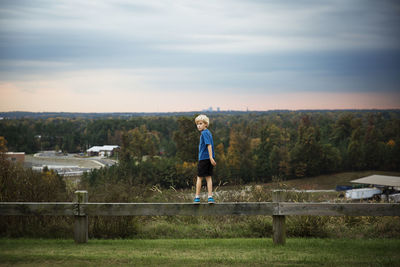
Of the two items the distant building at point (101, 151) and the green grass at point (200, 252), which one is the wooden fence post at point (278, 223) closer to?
the green grass at point (200, 252)

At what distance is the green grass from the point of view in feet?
19.1

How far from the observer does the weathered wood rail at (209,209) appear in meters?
6.35

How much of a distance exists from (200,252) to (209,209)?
0.68 meters

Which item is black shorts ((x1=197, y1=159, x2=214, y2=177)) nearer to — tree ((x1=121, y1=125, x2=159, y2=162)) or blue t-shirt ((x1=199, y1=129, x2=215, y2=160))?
blue t-shirt ((x1=199, y1=129, x2=215, y2=160))

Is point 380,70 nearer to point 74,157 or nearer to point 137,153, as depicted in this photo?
point 137,153

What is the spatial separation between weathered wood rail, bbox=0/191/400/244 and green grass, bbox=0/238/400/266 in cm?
45

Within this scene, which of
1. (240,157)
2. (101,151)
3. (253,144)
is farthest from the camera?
(101,151)

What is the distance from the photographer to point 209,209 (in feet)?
21.8

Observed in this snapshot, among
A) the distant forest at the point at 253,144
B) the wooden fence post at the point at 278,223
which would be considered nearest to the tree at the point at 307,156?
the distant forest at the point at 253,144

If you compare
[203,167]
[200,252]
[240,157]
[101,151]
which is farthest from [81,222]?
[101,151]

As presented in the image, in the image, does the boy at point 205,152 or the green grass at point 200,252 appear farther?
the boy at point 205,152

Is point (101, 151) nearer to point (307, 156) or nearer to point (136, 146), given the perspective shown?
point (136, 146)

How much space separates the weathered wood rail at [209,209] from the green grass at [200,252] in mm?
455

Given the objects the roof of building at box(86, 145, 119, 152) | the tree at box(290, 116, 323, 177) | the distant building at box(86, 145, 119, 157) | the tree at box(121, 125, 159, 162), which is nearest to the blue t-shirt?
the tree at box(290, 116, 323, 177)
